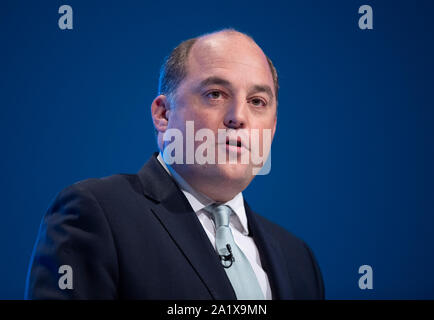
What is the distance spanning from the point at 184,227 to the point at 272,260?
39 cm

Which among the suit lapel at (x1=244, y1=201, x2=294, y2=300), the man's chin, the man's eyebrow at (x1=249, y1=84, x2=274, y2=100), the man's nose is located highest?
the man's eyebrow at (x1=249, y1=84, x2=274, y2=100)

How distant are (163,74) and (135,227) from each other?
2.37ft

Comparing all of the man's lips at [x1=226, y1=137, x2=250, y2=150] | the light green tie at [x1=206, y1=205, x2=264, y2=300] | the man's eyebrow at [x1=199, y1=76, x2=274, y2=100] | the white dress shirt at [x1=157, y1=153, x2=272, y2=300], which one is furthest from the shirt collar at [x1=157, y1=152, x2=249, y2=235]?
the man's eyebrow at [x1=199, y1=76, x2=274, y2=100]

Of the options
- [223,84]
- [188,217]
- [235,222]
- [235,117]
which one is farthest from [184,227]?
[223,84]

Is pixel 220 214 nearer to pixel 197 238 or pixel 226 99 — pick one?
pixel 197 238

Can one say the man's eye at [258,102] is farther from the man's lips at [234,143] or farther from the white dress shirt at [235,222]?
the white dress shirt at [235,222]

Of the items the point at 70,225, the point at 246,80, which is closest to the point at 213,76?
the point at 246,80

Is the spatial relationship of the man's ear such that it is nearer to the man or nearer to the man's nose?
the man

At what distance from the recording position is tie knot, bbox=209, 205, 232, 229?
1685 millimetres

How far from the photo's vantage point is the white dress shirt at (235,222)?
1.70m

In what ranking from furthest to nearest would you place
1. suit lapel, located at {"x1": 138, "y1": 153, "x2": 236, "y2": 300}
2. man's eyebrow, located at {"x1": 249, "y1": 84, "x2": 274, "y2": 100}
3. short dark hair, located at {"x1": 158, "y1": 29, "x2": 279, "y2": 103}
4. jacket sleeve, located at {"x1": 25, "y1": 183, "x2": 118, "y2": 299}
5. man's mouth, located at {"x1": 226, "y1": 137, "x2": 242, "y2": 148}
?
short dark hair, located at {"x1": 158, "y1": 29, "x2": 279, "y2": 103} < man's eyebrow, located at {"x1": 249, "y1": 84, "x2": 274, "y2": 100} < man's mouth, located at {"x1": 226, "y1": 137, "x2": 242, "y2": 148} < suit lapel, located at {"x1": 138, "y1": 153, "x2": 236, "y2": 300} < jacket sleeve, located at {"x1": 25, "y1": 183, "x2": 118, "y2": 299}

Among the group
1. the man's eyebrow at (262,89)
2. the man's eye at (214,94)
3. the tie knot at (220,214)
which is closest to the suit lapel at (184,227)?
the tie knot at (220,214)

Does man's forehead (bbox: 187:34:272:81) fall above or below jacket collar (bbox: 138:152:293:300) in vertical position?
above

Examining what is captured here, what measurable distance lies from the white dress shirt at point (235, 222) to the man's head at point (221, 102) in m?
0.03
